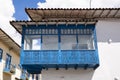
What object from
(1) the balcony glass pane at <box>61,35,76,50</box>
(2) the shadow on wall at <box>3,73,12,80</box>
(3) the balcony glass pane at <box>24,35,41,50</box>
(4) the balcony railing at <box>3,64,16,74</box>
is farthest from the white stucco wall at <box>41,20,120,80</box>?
(2) the shadow on wall at <box>3,73,12,80</box>

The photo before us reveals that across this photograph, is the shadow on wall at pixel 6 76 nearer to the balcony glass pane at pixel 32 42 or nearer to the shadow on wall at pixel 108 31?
the balcony glass pane at pixel 32 42

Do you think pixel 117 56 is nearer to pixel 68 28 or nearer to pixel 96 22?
pixel 96 22

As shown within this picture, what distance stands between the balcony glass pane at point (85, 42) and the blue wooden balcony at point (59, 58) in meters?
0.89

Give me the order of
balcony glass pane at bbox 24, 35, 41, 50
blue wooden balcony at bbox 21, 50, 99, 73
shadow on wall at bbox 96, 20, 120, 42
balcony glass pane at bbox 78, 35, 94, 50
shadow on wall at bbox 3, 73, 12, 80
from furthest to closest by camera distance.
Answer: shadow on wall at bbox 3, 73, 12, 80, shadow on wall at bbox 96, 20, 120, 42, balcony glass pane at bbox 78, 35, 94, 50, balcony glass pane at bbox 24, 35, 41, 50, blue wooden balcony at bbox 21, 50, 99, 73

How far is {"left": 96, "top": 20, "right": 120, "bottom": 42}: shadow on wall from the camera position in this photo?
14.5m

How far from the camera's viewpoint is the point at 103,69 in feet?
44.9

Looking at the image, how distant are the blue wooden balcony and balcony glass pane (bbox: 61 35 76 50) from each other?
834 mm

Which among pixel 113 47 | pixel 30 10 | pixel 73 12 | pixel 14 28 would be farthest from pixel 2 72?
pixel 113 47

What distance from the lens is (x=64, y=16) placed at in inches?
596

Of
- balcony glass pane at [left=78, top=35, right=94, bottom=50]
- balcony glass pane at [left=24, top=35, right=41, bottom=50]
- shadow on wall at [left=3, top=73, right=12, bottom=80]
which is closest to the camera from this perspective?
balcony glass pane at [left=24, top=35, right=41, bottom=50]

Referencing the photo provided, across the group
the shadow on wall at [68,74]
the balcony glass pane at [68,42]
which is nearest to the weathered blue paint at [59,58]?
the shadow on wall at [68,74]

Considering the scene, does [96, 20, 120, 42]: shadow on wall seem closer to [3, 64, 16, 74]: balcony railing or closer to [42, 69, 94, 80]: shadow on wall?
[42, 69, 94, 80]: shadow on wall

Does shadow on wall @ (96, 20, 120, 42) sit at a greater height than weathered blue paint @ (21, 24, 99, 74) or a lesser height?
greater

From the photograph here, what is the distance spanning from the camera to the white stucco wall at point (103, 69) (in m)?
13.6
